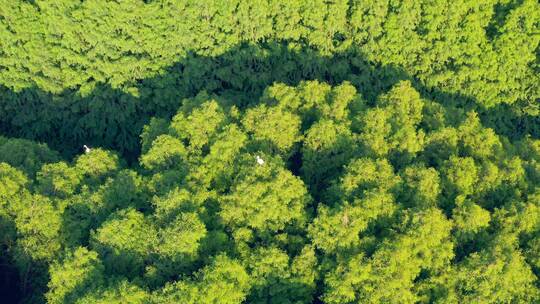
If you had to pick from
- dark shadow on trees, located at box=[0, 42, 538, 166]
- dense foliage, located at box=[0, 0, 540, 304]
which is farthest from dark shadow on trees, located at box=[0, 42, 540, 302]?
dense foliage, located at box=[0, 0, 540, 304]

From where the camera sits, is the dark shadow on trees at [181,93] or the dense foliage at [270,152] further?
the dark shadow on trees at [181,93]

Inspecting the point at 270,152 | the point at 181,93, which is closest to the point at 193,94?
the point at 181,93

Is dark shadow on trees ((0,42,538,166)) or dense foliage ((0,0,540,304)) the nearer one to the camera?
dense foliage ((0,0,540,304))

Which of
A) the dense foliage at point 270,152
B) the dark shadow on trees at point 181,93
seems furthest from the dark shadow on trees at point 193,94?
the dense foliage at point 270,152

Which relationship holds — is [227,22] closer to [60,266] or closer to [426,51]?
[426,51]

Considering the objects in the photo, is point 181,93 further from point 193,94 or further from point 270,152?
point 270,152

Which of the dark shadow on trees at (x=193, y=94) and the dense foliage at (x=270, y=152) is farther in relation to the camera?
the dark shadow on trees at (x=193, y=94)

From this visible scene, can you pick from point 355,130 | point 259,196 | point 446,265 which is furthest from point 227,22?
point 446,265

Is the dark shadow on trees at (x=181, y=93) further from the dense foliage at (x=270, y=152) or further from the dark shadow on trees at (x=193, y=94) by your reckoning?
the dense foliage at (x=270, y=152)

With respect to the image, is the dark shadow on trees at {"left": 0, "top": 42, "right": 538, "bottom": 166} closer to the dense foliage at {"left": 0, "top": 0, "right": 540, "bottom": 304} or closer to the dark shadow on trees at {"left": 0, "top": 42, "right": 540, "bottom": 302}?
the dark shadow on trees at {"left": 0, "top": 42, "right": 540, "bottom": 302}
